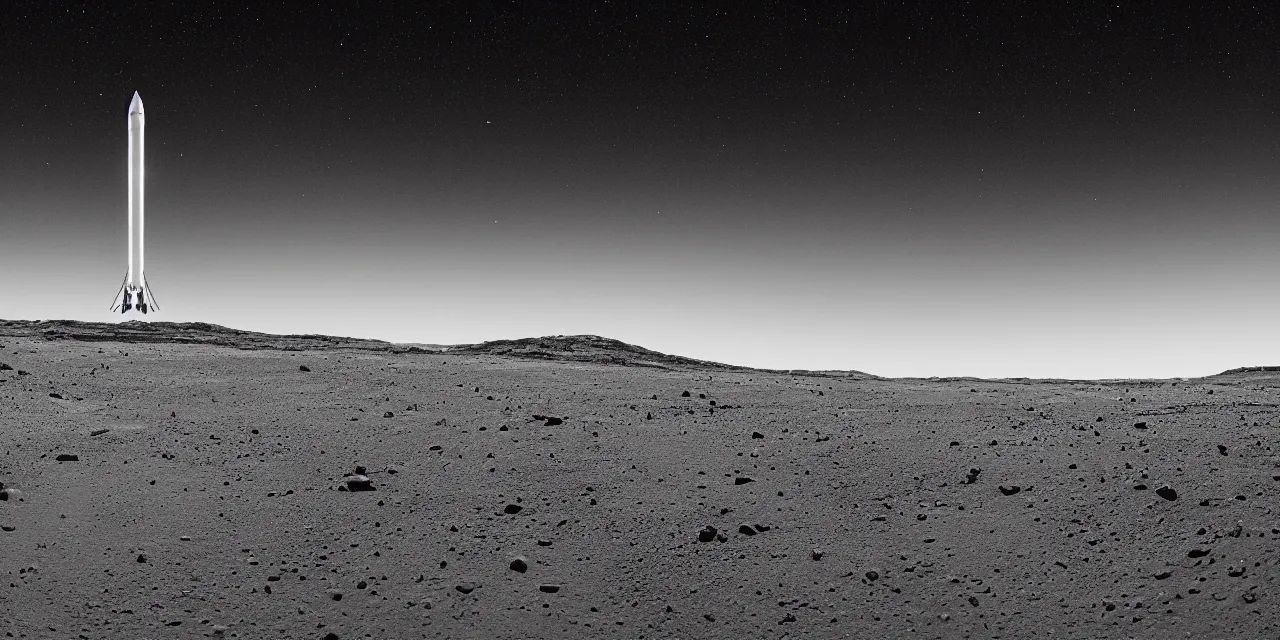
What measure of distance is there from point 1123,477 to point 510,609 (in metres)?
4.47

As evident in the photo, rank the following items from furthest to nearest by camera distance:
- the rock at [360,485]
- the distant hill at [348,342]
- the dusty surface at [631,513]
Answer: the distant hill at [348,342], the rock at [360,485], the dusty surface at [631,513]

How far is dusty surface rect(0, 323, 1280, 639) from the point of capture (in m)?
5.22

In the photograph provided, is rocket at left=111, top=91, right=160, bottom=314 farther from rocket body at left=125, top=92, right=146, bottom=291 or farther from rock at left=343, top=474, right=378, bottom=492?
rock at left=343, top=474, right=378, bottom=492

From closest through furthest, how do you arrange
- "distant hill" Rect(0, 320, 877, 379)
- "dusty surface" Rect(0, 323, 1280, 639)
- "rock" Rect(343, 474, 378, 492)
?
"dusty surface" Rect(0, 323, 1280, 639)
"rock" Rect(343, 474, 378, 492)
"distant hill" Rect(0, 320, 877, 379)

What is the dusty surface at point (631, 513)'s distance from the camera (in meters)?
5.22

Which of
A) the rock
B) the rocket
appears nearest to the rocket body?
the rocket

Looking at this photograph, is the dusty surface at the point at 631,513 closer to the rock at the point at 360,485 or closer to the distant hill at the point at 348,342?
the rock at the point at 360,485

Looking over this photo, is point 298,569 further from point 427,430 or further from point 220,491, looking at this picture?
point 427,430

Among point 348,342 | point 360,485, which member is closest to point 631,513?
point 360,485

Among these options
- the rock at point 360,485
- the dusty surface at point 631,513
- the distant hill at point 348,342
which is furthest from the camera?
the distant hill at point 348,342

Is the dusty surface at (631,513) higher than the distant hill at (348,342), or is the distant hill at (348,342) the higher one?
the distant hill at (348,342)

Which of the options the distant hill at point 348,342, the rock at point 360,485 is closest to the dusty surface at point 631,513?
the rock at point 360,485

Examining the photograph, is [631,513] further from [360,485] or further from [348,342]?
[348,342]

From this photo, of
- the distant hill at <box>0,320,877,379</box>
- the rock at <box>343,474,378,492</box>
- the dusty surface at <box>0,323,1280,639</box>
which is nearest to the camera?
the dusty surface at <box>0,323,1280,639</box>
